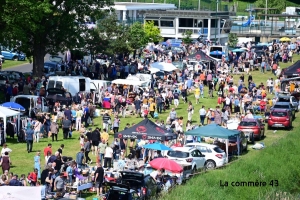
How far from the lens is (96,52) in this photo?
59.6 meters

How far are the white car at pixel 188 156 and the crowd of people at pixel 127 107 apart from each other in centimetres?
165

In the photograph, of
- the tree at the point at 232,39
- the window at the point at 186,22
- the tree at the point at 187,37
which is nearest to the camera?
the tree at the point at 187,37

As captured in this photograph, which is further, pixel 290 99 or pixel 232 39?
pixel 232 39

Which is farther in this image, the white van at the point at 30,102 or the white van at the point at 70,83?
A: the white van at the point at 70,83

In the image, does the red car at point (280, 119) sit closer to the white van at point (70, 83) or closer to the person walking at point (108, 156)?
the white van at point (70, 83)

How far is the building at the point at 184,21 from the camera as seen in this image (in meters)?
95.4

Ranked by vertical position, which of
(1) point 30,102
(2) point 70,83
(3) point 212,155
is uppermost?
(2) point 70,83

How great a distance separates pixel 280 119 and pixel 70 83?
41.4ft

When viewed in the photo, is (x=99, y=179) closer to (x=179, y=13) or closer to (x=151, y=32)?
(x=151, y=32)

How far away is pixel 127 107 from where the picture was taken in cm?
4656

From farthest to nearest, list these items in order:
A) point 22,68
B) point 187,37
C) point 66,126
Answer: point 187,37 → point 22,68 → point 66,126

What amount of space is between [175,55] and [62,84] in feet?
83.0

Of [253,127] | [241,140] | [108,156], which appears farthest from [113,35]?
[108,156]

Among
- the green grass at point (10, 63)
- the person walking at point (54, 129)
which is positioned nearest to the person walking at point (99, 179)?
the person walking at point (54, 129)
